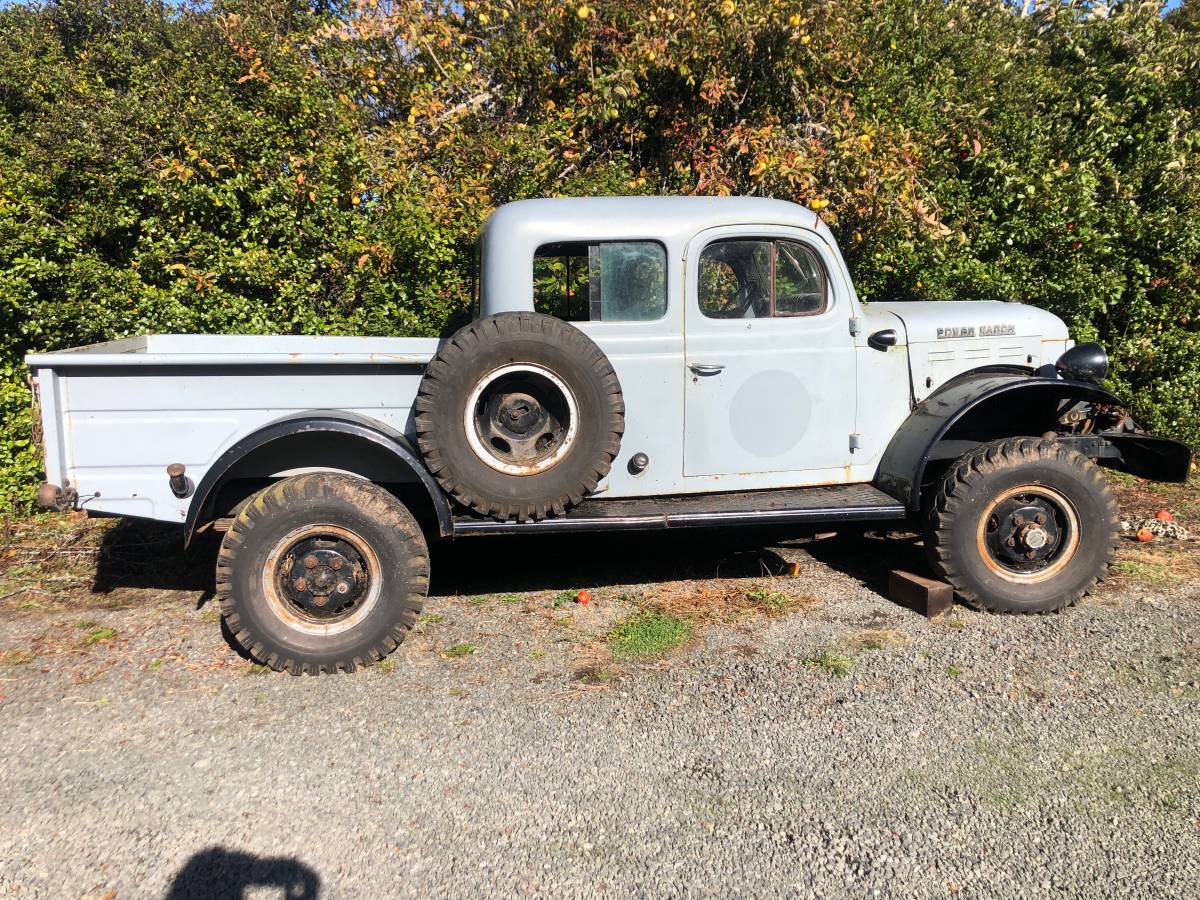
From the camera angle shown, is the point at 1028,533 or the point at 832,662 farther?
the point at 1028,533

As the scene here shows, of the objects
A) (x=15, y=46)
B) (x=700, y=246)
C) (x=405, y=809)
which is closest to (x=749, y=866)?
(x=405, y=809)

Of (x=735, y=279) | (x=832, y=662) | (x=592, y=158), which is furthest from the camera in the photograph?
(x=592, y=158)

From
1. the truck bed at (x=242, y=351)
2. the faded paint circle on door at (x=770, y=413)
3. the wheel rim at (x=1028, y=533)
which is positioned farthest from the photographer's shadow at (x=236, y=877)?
the wheel rim at (x=1028, y=533)

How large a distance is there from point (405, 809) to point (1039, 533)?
353 cm

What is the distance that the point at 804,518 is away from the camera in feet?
14.5

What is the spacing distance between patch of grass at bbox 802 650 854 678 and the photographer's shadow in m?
2.45

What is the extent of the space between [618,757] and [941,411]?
2575mm

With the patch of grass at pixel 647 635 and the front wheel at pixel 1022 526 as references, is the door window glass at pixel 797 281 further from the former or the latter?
the patch of grass at pixel 647 635

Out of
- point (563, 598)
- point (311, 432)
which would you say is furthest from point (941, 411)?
point (311, 432)

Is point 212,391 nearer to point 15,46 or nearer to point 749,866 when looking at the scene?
point 749,866

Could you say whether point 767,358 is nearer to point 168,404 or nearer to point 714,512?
point 714,512

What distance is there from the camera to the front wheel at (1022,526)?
4.56m

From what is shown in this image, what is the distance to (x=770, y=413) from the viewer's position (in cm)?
463

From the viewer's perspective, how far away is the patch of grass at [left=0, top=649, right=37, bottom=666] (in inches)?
173
